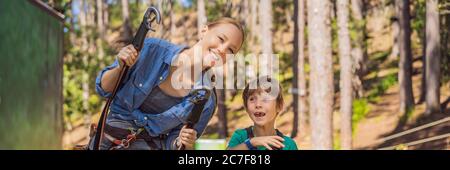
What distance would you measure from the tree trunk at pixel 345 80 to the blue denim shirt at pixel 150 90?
570 inches

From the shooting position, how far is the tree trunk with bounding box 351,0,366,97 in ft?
86.5

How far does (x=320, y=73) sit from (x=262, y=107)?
377 inches

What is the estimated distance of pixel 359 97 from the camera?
2691cm

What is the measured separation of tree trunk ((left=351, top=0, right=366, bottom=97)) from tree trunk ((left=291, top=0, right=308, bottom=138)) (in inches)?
94.1

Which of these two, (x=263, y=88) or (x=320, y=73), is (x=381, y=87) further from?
(x=263, y=88)

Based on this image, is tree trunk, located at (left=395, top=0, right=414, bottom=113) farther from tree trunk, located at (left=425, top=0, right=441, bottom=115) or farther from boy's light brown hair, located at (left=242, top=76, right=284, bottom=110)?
boy's light brown hair, located at (left=242, top=76, right=284, bottom=110)

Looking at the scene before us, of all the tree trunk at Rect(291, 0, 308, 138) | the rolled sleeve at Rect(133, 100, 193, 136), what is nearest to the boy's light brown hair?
the rolled sleeve at Rect(133, 100, 193, 136)

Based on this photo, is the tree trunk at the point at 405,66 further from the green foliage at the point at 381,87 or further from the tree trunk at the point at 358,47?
the green foliage at the point at 381,87

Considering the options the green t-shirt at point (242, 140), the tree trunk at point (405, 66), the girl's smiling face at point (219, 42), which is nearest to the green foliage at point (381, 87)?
the tree trunk at point (405, 66)

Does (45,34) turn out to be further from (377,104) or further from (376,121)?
(377,104)

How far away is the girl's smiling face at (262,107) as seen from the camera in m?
4.01

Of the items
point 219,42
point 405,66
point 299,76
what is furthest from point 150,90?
point 405,66

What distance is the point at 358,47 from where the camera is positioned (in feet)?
91.5
